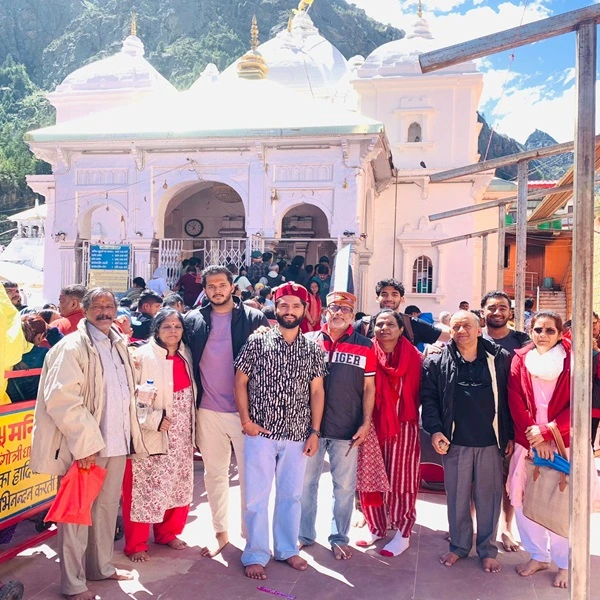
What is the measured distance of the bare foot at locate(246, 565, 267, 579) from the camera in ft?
12.5

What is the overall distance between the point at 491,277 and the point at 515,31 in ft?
57.3

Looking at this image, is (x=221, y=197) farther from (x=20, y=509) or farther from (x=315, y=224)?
(x=20, y=509)

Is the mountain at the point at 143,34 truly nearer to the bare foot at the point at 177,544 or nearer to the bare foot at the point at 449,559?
the bare foot at the point at 177,544

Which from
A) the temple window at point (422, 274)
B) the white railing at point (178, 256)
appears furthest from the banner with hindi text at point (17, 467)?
the temple window at point (422, 274)

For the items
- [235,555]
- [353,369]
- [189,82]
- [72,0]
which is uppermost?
[72,0]

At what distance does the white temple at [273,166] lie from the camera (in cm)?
1279

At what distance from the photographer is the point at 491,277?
19.5 m

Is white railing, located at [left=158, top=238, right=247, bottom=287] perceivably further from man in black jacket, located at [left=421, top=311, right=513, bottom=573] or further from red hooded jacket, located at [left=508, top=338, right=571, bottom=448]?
red hooded jacket, located at [left=508, top=338, right=571, bottom=448]

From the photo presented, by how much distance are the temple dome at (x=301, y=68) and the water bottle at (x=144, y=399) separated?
17637mm

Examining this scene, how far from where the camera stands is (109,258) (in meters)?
13.3

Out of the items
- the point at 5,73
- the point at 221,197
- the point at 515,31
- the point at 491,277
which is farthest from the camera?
the point at 5,73

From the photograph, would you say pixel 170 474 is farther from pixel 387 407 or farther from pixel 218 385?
pixel 387 407

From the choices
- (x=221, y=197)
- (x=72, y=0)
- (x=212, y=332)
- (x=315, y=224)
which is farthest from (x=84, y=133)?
(x=72, y=0)

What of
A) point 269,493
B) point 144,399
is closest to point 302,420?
point 269,493
